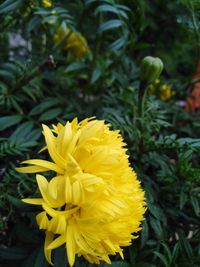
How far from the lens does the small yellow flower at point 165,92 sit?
4.54ft

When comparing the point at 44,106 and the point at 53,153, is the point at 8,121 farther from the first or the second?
the point at 53,153

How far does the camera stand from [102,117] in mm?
1059

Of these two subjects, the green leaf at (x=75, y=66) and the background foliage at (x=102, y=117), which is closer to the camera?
the background foliage at (x=102, y=117)

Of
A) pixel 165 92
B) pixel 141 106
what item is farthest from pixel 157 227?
pixel 165 92

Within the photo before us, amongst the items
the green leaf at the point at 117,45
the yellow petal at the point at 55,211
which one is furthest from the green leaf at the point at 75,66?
the yellow petal at the point at 55,211

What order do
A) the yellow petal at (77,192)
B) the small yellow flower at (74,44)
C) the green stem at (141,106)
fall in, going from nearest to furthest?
the yellow petal at (77,192) < the green stem at (141,106) < the small yellow flower at (74,44)

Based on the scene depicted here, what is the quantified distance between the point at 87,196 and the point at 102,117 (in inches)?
16.3

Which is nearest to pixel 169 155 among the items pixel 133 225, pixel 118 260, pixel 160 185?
pixel 160 185

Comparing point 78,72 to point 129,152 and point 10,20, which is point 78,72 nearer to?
point 10,20

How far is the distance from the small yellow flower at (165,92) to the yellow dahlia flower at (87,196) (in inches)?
27.4

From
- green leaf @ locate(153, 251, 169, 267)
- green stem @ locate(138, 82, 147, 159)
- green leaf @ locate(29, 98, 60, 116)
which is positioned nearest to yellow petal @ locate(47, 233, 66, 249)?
green leaf @ locate(153, 251, 169, 267)

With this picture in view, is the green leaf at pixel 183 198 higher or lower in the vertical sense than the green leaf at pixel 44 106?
lower

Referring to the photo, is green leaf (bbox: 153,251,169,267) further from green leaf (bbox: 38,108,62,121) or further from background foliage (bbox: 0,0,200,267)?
green leaf (bbox: 38,108,62,121)

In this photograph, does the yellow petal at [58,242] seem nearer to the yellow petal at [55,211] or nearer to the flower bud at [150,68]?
the yellow petal at [55,211]
